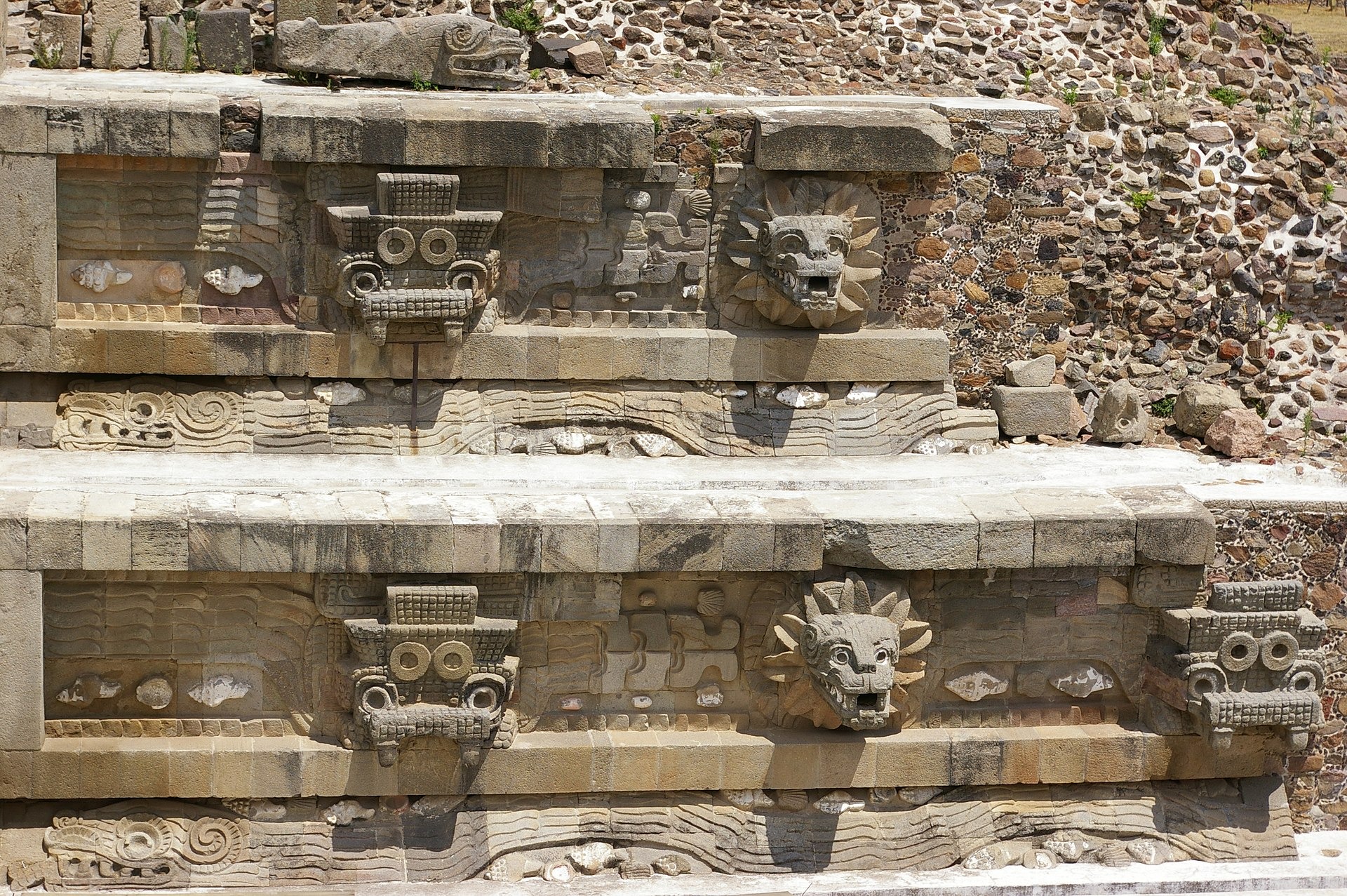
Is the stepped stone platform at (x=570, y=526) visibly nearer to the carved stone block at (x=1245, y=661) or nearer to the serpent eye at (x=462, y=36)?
the carved stone block at (x=1245, y=661)

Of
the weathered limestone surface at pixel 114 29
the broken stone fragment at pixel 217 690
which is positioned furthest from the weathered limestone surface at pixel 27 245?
the broken stone fragment at pixel 217 690

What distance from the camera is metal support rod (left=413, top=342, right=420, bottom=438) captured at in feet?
41.5

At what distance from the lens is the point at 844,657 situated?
37.0 feet

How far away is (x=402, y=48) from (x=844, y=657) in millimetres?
5658

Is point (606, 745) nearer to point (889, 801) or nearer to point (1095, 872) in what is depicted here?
point (889, 801)

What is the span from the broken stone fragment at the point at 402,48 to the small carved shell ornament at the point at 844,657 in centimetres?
485

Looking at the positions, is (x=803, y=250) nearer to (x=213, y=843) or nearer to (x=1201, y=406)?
(x=1201, y=406)

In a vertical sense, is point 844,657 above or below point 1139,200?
below

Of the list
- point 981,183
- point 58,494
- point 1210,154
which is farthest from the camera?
point 1210,154

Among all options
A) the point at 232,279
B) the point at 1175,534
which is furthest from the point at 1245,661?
the point at 232,279

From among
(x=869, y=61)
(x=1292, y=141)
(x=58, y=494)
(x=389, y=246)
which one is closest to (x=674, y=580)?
(x=389, y=246)

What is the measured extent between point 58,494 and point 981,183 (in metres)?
6.62

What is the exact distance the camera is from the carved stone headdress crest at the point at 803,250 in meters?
12.6

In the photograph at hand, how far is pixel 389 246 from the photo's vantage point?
12266 millimetres
